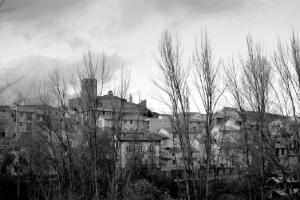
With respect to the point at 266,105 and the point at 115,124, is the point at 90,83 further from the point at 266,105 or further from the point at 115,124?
the point at 266,105

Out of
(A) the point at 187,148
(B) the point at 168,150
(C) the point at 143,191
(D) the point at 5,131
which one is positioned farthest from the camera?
(B) the point at 168,150

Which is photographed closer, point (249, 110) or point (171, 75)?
point (171, 75)

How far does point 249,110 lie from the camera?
9750mm

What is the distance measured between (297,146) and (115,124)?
5.21m

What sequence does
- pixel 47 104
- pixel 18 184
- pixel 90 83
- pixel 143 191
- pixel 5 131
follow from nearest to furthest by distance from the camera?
1. pixel 90 83
2. pixel 47 104
3. pixel 143 191
4. pixel 18 184
5. pixel 5 131

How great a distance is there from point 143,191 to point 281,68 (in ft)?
24.5

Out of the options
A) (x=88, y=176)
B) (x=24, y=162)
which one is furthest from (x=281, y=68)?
(x=24, y=162)

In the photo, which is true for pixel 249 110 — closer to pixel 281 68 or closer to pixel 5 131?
pixel 281 68

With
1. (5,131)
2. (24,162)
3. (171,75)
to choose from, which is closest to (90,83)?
(171,75)

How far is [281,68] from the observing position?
866 cm

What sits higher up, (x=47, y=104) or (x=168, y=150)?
(x=47, y=104)

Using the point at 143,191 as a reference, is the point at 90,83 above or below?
above

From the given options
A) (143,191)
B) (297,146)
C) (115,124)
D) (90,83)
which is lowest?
Result: (143,191)

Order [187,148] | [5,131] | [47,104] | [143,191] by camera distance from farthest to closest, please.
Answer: [5,131]
[143,191]
[47,104]
[187,148]
